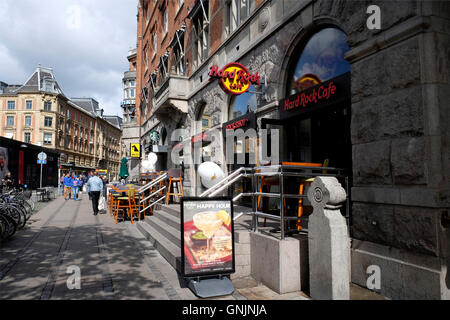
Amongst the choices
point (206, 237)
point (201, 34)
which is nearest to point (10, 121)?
point (201, 34)

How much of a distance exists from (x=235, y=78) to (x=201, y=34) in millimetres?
6887

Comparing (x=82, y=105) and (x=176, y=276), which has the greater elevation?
(x=82, y=105)

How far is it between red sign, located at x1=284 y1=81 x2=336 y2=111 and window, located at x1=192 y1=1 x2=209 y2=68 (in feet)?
24.9

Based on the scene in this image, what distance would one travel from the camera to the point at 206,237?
14.5 feet

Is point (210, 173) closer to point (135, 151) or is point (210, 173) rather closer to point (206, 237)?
point (206, 237)

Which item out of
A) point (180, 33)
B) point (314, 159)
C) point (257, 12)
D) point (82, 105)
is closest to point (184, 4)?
point (180, 33)

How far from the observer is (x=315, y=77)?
23.2 ft

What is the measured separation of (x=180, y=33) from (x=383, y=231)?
15.0 m

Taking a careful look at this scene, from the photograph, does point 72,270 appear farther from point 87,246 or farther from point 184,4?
point 184,4

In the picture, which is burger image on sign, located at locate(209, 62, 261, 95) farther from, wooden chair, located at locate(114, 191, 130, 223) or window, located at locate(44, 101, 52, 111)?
window, located at locate(44, 101, 52, 111)

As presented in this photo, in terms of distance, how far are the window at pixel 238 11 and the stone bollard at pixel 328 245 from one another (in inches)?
293

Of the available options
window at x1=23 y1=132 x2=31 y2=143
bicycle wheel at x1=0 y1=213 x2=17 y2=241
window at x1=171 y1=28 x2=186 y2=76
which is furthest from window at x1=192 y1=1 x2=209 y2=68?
window at x1=23 y1=132 x2=31 y2=143

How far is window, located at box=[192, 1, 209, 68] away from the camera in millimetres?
13164

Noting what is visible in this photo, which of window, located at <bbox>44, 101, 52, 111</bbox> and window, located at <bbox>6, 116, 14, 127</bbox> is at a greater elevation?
window, located at <bbox>44, 101, 52, 111</bbox>
